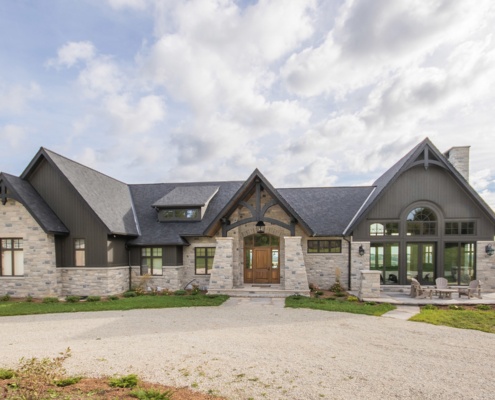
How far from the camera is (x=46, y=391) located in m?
5.06

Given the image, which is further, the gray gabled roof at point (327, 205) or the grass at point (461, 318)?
the gray gabled roof at point (327, 205)

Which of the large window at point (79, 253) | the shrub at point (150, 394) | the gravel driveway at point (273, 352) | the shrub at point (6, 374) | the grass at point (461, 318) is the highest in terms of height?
the large window at point (79, 253)

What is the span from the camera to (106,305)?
13.3m

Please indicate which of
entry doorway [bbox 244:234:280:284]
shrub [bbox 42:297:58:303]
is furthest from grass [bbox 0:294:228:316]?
entry doorway [bbox 244:234:280:284]

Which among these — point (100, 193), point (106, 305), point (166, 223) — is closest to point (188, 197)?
point (166, 223)

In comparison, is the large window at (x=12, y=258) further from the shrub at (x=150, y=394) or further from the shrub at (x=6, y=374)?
the shrub at (x=150, y=394)

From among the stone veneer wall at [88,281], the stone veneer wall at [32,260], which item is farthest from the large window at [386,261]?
the stone veneer wall at [32,260]

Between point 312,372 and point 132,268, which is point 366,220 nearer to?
point 312,372

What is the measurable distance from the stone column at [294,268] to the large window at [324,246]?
2.07m

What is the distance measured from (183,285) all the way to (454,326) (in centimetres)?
1348

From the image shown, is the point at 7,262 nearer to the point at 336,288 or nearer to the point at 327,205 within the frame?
the point at 336,288

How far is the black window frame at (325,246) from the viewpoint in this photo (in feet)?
57.0

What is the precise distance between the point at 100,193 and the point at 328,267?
47.2 ft

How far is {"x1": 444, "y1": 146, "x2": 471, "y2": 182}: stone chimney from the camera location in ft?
59.0
